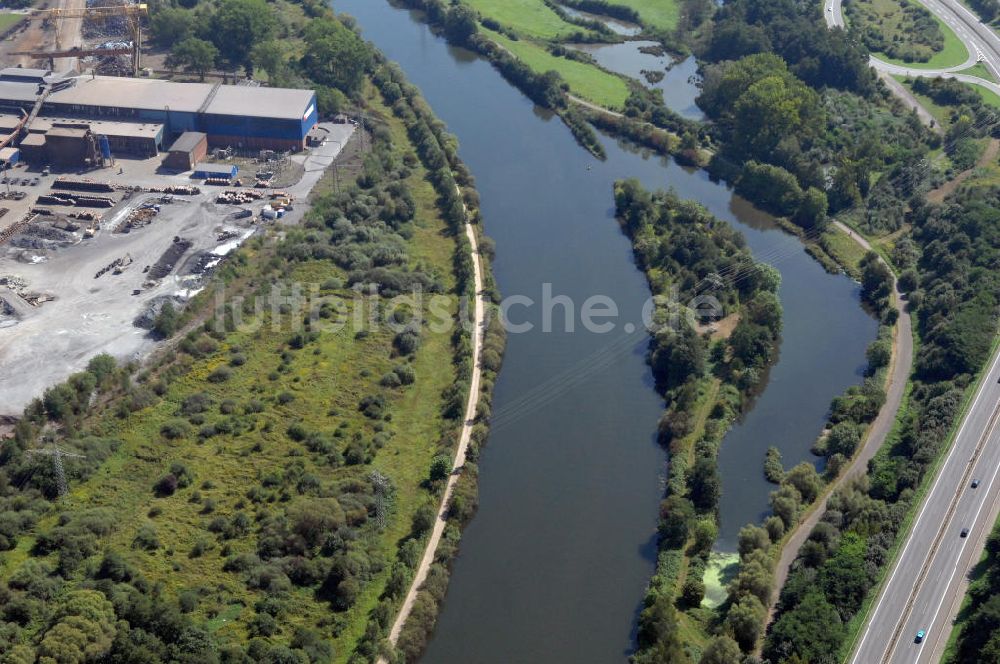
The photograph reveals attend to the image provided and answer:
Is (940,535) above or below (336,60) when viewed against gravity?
above

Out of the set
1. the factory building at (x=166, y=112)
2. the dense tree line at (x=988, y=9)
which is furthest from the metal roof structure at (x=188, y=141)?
the dense tree line at (x=988, y=9)

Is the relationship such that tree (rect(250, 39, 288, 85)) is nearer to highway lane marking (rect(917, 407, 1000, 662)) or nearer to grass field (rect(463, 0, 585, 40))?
grass field (rect(463, 0, 585, 40))

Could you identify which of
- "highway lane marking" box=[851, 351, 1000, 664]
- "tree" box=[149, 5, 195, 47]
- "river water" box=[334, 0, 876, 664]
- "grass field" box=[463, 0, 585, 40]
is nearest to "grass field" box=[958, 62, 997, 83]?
"river water" box=[334, 0, 876, 664]

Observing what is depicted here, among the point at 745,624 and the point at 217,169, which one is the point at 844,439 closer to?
the point at 745,624

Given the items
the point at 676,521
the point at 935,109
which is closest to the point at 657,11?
the point at 935,109

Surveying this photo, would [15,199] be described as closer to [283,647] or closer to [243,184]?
[243,184]
